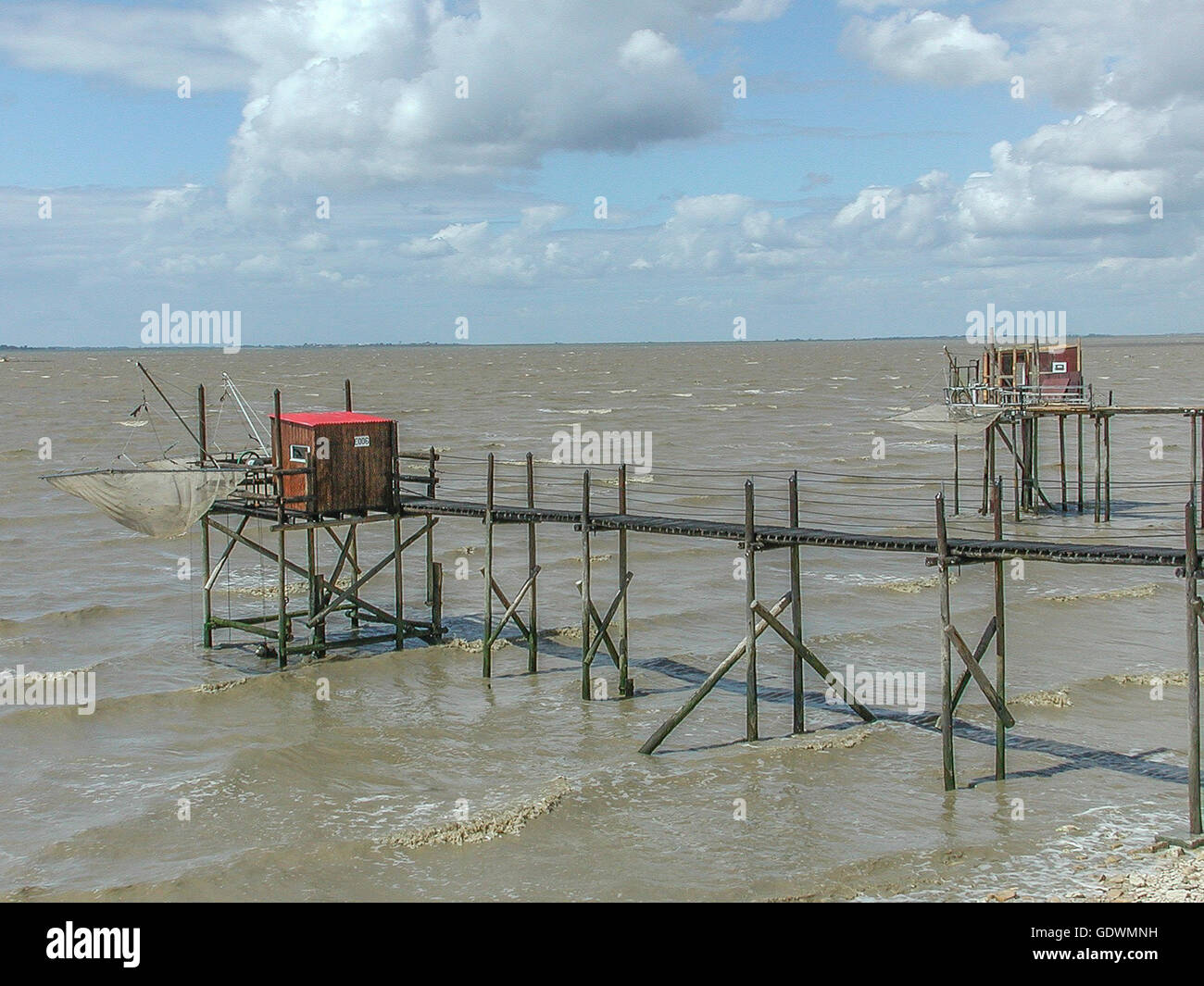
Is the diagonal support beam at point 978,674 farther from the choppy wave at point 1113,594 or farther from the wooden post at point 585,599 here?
the choppy wave at point 1113,594

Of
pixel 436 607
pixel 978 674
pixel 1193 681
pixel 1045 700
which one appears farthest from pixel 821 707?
pixel 436 607

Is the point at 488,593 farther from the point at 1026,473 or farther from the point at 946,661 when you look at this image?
the point at 1026,473

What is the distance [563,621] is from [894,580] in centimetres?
924

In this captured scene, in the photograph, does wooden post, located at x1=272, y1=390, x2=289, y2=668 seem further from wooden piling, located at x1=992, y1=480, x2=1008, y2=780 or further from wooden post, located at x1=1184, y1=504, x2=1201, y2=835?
wooden post, located at x1=1184, y1=504, x2=1201, y2=835

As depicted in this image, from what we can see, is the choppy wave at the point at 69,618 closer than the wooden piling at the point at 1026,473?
Yes

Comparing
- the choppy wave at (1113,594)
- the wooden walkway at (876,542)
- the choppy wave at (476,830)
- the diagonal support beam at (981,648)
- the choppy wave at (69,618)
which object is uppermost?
the wooden walkway at (876,542)

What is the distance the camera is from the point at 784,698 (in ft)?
76.2

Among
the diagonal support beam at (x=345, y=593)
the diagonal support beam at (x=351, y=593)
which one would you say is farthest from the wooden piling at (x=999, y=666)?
the diagonal support beam at (x=345, y=593)

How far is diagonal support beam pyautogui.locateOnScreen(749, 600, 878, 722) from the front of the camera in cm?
1956

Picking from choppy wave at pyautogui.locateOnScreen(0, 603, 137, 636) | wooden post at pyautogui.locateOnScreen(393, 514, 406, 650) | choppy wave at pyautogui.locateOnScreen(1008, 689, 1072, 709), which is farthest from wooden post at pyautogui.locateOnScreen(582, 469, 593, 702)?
choppy wave at pyautogui.locateOnScreen(0, 603, 137, 636)

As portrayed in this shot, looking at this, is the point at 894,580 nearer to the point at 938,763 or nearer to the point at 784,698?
the point at 784,698

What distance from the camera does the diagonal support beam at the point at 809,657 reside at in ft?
64.2
